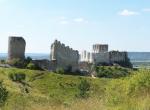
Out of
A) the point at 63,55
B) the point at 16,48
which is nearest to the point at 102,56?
the point at 63,55

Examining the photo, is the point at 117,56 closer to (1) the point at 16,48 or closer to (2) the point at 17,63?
(1) the point at 16,48

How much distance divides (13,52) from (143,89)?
294 ft

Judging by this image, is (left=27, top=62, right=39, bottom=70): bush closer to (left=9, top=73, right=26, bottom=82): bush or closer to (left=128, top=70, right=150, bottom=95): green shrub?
(left=9, top=73, right=26, bottom=82): bush

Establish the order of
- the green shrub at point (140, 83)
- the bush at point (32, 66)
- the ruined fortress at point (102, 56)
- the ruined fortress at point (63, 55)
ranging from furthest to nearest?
the ruined fortress at point (102, 56) → the ruined fortress at point (63, 55) → the bush at point (32, 66) → the green shrub at point (140, 83)

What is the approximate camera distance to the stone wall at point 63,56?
401ft

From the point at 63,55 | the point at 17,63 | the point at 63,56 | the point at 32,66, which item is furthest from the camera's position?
the point at 63,55

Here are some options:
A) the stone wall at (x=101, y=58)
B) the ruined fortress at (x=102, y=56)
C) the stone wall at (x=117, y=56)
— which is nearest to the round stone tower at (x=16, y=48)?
the ruined fortress at (x=102, y=56)

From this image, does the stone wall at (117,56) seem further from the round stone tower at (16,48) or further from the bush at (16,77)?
the bush at (16,77)

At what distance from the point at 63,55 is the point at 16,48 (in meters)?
22.5

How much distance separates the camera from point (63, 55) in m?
127

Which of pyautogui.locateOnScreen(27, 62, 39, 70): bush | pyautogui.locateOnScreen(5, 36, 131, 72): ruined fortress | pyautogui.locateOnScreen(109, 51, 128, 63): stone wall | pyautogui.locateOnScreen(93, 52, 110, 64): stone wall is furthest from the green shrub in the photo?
pyautogui.locateOnScreen(109, 51, 128, 63): stone wall

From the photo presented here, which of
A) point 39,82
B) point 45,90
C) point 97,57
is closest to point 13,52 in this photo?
point 39,82

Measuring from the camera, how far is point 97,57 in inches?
5960

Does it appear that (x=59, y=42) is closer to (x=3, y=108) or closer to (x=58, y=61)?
(x=58, y=61)
